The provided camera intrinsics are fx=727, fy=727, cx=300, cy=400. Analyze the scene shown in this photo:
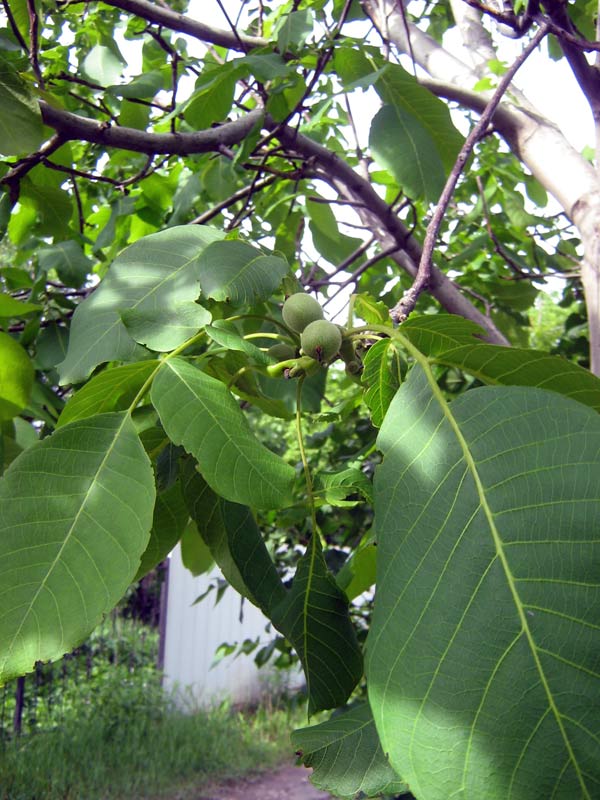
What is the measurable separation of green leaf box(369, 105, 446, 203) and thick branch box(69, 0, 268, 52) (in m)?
0.51

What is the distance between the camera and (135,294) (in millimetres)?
782

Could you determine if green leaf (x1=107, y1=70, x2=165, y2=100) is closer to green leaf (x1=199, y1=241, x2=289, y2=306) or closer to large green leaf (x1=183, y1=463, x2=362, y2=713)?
green leaf (x1=199, y1=241, x2=289, y2=306)

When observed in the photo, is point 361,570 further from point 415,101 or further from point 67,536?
point 415,101

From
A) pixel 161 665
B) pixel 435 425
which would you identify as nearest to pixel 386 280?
pixel 435 425

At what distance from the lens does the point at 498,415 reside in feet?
1.78

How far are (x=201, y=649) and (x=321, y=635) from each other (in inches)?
269

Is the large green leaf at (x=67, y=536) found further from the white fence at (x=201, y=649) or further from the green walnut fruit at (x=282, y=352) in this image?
the white fence at (x=201, y=649)

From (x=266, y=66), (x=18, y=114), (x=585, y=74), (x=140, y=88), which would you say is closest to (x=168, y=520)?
(x=18, y=114)

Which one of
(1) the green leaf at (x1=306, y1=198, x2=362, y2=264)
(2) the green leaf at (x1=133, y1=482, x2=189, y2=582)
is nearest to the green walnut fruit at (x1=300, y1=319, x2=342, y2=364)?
(2) the green leaf at (x1=133, y1=482, x2=189, y2=582)

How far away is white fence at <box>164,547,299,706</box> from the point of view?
6711mm

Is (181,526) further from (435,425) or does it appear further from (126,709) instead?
(126,709)

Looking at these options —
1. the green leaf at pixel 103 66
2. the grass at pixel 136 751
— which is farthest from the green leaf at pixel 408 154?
the grass at pixel 136 751

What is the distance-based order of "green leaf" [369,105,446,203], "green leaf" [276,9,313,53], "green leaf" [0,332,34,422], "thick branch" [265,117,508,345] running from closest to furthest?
"green leaf" [0,332,34,422] < "green leaf" [369,105,446,203] < "green leaf" [276,9,313,53] < "thick branch" [265,117,508,345]

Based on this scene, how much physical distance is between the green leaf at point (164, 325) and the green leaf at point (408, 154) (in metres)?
0.66
